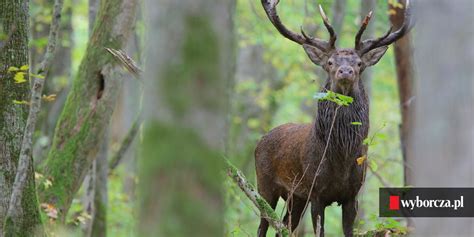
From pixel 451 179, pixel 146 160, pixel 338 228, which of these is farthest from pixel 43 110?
pixel 451 179

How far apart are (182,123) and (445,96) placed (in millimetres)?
1324

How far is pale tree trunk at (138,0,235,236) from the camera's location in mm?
4543

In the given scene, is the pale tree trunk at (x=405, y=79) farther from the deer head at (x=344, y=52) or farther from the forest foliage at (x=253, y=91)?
the deer head at (x=344, y=52)

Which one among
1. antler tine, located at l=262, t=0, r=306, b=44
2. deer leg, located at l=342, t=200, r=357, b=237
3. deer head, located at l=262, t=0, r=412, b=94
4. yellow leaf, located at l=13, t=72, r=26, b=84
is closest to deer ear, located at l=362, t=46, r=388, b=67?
deer head, located at l=262, t=0, r=412, b=94

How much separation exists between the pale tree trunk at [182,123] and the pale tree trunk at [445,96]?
108 cm

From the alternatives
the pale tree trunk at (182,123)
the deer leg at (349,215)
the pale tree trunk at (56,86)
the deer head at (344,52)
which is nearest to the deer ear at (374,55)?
the deer head at (344,52)

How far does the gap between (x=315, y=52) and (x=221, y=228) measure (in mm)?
5471

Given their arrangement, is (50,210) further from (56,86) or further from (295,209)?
(56,86)

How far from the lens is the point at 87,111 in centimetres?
1077

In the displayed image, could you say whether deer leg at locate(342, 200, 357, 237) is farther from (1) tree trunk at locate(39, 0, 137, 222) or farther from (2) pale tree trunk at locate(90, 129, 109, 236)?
(2) pale tree trunk at locate(90, 129, 109, 236)

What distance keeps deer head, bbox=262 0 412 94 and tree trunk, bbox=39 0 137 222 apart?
6.45ft

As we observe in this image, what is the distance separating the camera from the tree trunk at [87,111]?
423 inches

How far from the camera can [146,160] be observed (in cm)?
463

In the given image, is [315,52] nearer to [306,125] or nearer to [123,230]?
[306,125]
